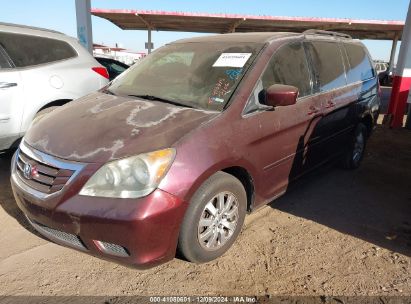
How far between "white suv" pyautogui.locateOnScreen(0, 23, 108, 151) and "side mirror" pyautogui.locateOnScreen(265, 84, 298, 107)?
2.96 m

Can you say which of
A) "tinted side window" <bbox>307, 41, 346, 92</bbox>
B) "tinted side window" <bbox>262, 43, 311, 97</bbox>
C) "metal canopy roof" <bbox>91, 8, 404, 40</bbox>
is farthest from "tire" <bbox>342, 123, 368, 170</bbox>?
"metal canopy roof" <bbox>91, 8, 404, 40</bbox>

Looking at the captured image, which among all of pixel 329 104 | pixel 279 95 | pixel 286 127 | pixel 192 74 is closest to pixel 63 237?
pixel 192 74

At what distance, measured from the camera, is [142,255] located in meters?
2.46

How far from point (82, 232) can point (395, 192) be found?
3736mm

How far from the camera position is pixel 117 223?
7.73 feet

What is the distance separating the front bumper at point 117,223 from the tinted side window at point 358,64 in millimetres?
3170

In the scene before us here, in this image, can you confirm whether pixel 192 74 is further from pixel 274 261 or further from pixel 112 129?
pixel 274 261

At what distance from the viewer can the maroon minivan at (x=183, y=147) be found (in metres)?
2.44

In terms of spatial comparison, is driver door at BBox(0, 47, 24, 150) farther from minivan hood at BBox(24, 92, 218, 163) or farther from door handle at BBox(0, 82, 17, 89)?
minivan hood at BBox(24, 92, 218, 163)

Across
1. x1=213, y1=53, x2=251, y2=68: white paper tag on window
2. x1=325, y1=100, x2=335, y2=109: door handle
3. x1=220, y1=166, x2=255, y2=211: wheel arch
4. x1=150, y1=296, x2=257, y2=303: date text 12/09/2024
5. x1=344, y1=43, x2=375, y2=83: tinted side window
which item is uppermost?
x1=213, y1=53, x2=251, y2=68: white paper tag on window

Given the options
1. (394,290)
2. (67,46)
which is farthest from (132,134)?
(67,46)

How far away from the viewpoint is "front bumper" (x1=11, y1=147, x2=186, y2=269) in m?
2.36

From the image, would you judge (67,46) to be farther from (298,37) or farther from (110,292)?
(110,292)

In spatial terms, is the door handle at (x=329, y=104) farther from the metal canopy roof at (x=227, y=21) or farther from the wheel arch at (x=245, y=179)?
the metal canopy roof at (x=227, y=21)
